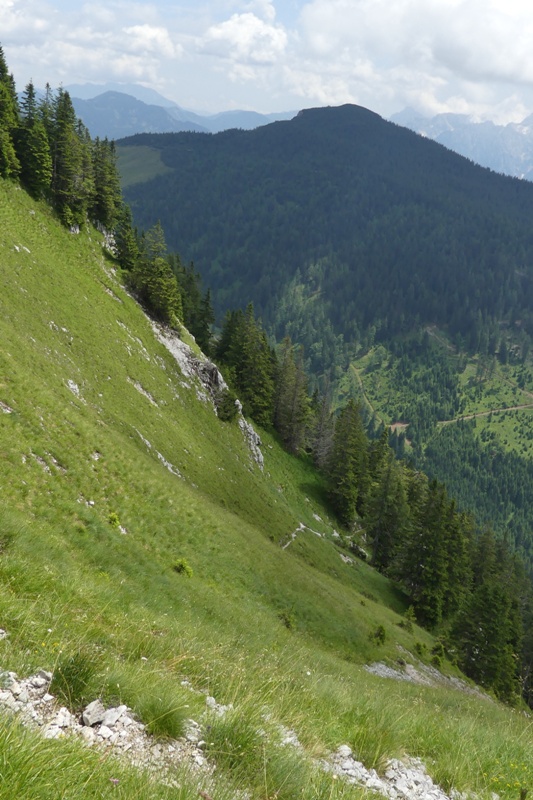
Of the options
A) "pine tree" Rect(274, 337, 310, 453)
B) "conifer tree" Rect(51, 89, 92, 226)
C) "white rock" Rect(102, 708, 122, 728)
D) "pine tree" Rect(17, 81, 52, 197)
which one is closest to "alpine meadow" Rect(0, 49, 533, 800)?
"white rock" Rect(102, 708, 122, 728)

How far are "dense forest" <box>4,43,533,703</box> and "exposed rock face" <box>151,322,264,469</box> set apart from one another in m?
1.51

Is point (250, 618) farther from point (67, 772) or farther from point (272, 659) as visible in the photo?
point (67, 772)

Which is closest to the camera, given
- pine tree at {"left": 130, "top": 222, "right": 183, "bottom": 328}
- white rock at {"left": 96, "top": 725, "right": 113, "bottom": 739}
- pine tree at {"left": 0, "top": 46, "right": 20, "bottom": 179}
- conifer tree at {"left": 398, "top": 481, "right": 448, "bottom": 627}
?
white rock at {"left": 96, "top": 725, "right": 113, "bottom": 739}

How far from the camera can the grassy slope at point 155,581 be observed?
5725 mm

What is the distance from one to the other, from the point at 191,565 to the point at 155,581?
4.83m

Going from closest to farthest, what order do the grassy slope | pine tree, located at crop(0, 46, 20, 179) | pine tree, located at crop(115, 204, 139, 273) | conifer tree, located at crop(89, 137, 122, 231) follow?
the grassy slope → pine tree, located at crop(0, 46, 20, 179) → conifer tree, located at crop(89, 137, 122, 231) → pine tree, located at crop(115, 204, 139, 273)

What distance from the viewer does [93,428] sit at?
2731 cm

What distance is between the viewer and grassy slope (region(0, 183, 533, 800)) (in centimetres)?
573

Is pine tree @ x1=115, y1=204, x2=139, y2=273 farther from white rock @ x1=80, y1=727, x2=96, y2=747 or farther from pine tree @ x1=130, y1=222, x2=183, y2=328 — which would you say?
white rock @ x1=80, y1=727, x2=96, y2=747

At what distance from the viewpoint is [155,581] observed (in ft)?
65.2

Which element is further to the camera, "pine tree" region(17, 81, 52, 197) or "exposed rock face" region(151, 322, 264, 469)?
"exposed rock face" region(151, 322, 264, 469)

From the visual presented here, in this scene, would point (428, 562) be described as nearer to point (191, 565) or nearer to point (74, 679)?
point (191, 565)

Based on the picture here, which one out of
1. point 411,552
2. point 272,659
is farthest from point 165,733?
point 411,552

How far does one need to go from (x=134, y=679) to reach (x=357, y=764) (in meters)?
3.66
